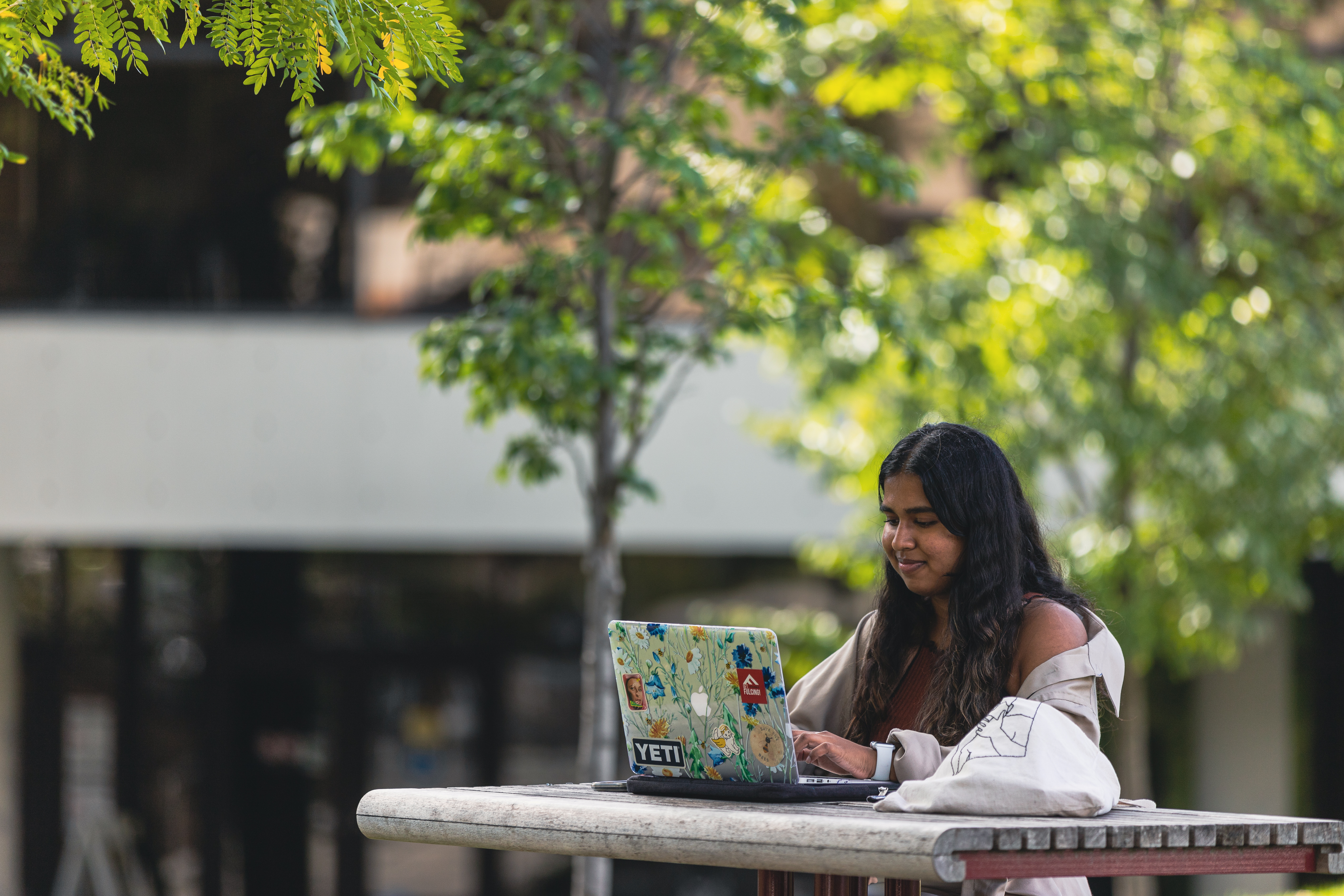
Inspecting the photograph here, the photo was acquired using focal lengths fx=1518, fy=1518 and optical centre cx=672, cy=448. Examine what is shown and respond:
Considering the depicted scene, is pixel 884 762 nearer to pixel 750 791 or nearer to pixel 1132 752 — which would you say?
pixel 750 791

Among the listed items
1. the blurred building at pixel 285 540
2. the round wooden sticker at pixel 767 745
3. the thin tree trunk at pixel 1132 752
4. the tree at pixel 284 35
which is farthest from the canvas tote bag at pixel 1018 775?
the blurred building at pixel 285 540

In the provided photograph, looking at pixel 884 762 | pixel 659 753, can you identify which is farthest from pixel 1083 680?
pixel 659 753

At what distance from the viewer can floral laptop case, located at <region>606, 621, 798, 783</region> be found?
270cm

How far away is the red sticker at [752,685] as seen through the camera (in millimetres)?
2686

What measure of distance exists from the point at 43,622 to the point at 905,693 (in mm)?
9029

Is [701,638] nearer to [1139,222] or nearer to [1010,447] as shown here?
[1010,447]

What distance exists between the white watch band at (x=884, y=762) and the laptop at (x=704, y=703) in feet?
0.20

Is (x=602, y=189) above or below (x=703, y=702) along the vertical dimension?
above

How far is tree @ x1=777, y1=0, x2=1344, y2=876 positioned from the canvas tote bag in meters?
4.20

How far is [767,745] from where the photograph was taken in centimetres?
276

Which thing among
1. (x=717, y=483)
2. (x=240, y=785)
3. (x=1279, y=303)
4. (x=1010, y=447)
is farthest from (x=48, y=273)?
(x=1279, y=303)

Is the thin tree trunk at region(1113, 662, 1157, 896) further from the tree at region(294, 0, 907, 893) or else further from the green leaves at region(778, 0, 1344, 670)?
the tree at region(294, 0, 907, 893)

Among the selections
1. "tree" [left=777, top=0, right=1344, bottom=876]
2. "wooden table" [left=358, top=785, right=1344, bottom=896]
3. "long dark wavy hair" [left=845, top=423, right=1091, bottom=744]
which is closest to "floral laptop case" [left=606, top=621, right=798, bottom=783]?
"wooden table" [left=358, top=785, right=1344, bottom=896]

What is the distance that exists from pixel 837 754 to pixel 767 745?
0.26 metres
